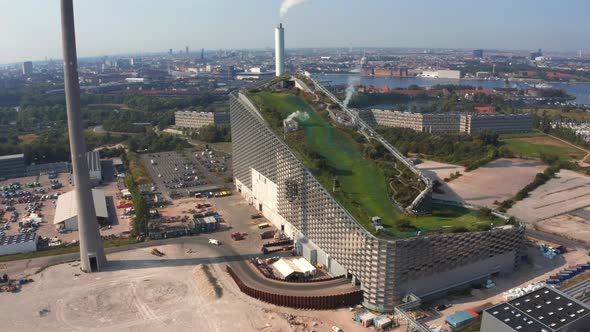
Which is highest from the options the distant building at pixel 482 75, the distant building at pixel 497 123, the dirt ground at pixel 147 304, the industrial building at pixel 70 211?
the distant building at pixel 482 75

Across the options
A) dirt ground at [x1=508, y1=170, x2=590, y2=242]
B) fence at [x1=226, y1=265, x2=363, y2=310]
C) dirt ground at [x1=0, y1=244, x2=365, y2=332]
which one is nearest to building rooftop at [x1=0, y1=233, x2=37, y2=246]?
dirt ground at [x1=0, y1=244, x2=365, y2=332]

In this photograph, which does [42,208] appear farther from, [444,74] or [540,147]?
[444,74]

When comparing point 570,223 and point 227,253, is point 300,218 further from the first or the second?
point 570,223

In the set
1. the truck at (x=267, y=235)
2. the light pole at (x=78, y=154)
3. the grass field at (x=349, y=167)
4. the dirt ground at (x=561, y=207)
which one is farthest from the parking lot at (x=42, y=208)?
the dirt ground at (x=561, y=207)

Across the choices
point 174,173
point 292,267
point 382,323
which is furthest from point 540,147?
point 382,323

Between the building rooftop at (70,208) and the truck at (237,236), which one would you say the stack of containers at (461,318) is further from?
the building rooftop at (70,208)

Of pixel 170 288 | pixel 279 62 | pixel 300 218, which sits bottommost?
pixel 170 288

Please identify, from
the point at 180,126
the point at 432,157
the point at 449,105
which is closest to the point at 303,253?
the point at 432,157
